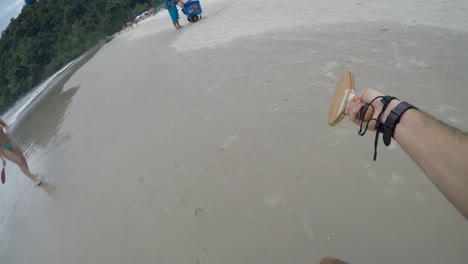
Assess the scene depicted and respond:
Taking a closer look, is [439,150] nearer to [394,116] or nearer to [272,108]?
[394,116]

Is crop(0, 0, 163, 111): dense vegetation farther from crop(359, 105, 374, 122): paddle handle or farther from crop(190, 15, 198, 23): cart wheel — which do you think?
crop(359, 105, 374, 122): paddle handle

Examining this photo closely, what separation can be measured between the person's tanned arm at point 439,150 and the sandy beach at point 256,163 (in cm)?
110

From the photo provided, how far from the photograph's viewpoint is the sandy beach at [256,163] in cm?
209

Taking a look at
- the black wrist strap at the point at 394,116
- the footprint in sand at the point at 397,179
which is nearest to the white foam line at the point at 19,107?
the footprint in sand at the point at 397,179

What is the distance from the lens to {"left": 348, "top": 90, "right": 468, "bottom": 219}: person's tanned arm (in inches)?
34.9

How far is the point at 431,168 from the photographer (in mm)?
995

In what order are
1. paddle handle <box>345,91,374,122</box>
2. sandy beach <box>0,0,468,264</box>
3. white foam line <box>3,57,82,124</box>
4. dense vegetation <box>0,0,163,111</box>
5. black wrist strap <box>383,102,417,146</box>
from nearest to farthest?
1. black wrist strap <box>383,102,417,146</box>
2. paddle handle <box>345,91,374,122</box>
3. sandy beach <box>0,0,468,264</box>
4. white foam line <box>3,57,82,124</box>
5. dense vegetation <box>0,0,163,111</box>

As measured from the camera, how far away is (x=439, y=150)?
97cm

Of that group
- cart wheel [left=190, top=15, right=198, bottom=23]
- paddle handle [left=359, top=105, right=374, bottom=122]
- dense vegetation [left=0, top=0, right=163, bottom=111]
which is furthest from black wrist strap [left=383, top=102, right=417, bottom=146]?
dense vegetation [left=0, top=0, right=163, bottom=111]

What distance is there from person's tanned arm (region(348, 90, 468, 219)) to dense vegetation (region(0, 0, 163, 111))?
36.0 meters

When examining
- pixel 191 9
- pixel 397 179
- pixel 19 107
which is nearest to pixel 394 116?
pixel 397 179

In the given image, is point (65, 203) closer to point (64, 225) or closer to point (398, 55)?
point (64, 225)

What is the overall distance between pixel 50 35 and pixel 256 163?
Answer: 46596 millimetres

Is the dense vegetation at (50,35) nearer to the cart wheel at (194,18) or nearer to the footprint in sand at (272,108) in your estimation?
the cart wheel at (194,18)
